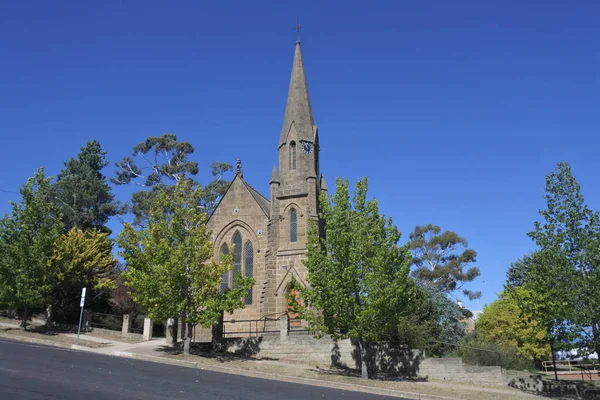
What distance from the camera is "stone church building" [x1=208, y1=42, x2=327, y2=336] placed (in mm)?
28667

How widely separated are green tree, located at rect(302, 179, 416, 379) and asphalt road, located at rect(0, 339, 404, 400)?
3.56 metres

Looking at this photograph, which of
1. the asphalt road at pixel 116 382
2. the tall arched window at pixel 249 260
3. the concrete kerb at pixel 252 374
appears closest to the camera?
the asphalt road at pixel 116 382

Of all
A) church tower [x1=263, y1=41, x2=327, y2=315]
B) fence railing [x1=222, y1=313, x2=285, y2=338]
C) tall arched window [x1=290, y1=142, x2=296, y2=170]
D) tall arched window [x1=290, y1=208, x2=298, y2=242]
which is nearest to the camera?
fence railing [x1=222, y1=313, x2=285, y2=338]

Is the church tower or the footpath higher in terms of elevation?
the church tower

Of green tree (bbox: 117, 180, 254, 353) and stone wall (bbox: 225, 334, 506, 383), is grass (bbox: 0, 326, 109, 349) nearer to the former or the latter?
green tree (bbox: 117, 180, 254, 353)

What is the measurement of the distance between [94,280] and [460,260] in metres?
37.6

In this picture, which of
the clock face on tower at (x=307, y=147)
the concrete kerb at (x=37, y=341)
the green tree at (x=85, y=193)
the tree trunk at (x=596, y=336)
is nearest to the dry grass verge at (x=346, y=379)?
the tree trunk at (x=596, y=336)

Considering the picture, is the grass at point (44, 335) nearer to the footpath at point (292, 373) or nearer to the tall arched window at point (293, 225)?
the footpath at point (292, 373)

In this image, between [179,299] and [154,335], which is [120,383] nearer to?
[179,299]

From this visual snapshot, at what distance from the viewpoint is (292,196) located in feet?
99.7

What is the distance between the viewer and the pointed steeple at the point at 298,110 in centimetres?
3256

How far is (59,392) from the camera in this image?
11.4m

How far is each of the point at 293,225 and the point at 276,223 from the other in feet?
3.44

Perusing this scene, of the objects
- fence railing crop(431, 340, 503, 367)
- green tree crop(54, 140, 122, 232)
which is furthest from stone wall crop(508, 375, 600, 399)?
green tree crop(54, 140, 122, 232)
